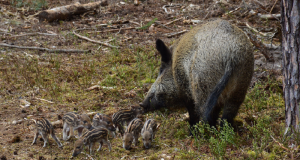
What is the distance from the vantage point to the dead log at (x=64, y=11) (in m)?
11.6

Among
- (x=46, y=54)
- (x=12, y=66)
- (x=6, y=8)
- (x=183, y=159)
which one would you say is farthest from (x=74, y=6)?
(x=183, y=159)

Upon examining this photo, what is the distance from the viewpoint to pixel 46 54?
9125 mm

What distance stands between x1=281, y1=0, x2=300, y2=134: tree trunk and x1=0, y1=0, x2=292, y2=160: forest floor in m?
0.34

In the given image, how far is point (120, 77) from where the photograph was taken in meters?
7.68

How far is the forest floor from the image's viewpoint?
4621mm

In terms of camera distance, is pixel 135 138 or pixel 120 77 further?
pixel 120 77

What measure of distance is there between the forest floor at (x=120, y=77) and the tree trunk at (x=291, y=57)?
341mm

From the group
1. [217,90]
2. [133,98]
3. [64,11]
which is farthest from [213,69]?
[64,11]

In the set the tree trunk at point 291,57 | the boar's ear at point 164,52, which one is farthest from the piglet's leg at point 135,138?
the tree trunk at point 291,57

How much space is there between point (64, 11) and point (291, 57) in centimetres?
961

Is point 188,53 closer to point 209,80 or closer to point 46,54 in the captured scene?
point 209,80

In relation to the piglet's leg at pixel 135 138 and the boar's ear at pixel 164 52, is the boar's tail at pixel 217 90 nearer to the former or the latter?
the piglet's leg at pixel 135 138

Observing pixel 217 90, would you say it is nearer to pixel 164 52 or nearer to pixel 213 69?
pixel 213 69

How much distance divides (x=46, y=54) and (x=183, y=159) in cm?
614
